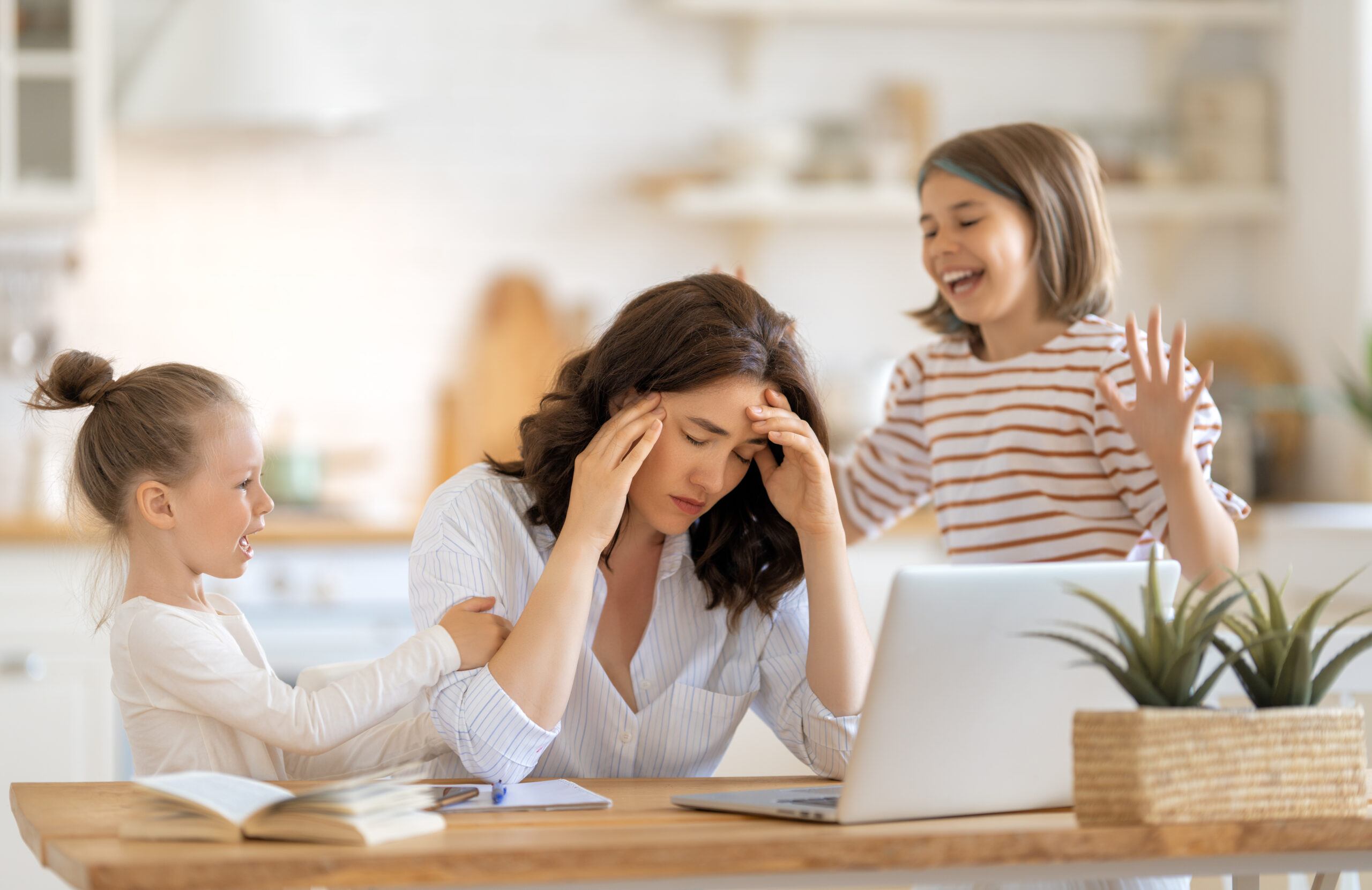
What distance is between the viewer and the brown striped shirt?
1.71 meters

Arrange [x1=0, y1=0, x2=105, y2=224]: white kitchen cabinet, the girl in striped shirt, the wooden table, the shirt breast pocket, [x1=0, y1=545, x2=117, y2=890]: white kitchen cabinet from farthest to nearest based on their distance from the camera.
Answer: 1. [x1=0, y1=0, x2=105, y2=224]: white kitchen cabinet
2. [x1=0, y1=545, x2=117, y2=890]: white kitchen cabinet
3. the girl in striped shirt
4. the shirt breast pocket
5. the wooden table

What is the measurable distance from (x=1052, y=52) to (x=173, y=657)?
3.48m

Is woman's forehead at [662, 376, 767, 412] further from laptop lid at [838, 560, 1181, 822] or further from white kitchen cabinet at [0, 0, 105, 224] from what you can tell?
white kitchen cabinet at [0, 0, 105, 224]

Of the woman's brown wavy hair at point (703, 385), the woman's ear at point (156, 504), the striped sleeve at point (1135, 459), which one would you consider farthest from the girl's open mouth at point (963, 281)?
the woman's ear at point (156, 504)

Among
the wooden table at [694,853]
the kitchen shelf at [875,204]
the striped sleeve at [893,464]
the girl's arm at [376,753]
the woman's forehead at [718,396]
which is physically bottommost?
the girl's arm at [376,753]

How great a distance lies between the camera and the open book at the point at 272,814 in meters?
1.00

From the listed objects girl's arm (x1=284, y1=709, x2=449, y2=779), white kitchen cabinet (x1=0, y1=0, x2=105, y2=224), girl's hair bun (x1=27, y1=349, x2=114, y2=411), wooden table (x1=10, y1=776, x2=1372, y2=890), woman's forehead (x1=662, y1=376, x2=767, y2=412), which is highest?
white kitchen cabinet (x1=0, y1=0, x2=105, y2=224)

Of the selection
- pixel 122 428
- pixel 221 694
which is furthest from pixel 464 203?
pixel 221 694

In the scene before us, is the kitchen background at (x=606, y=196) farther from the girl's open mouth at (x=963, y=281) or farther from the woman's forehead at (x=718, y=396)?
the woman's forehead at (x=718, y=396)

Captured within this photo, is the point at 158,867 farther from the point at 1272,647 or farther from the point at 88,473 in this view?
the point at 1272,647

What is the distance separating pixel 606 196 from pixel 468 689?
279 centimetres

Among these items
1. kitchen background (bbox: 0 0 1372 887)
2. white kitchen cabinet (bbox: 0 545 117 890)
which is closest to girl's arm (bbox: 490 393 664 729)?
white kitchen cabinet (bbox: 0 545 117 890)

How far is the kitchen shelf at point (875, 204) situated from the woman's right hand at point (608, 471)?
2395 mm

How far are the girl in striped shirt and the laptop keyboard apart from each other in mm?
659
